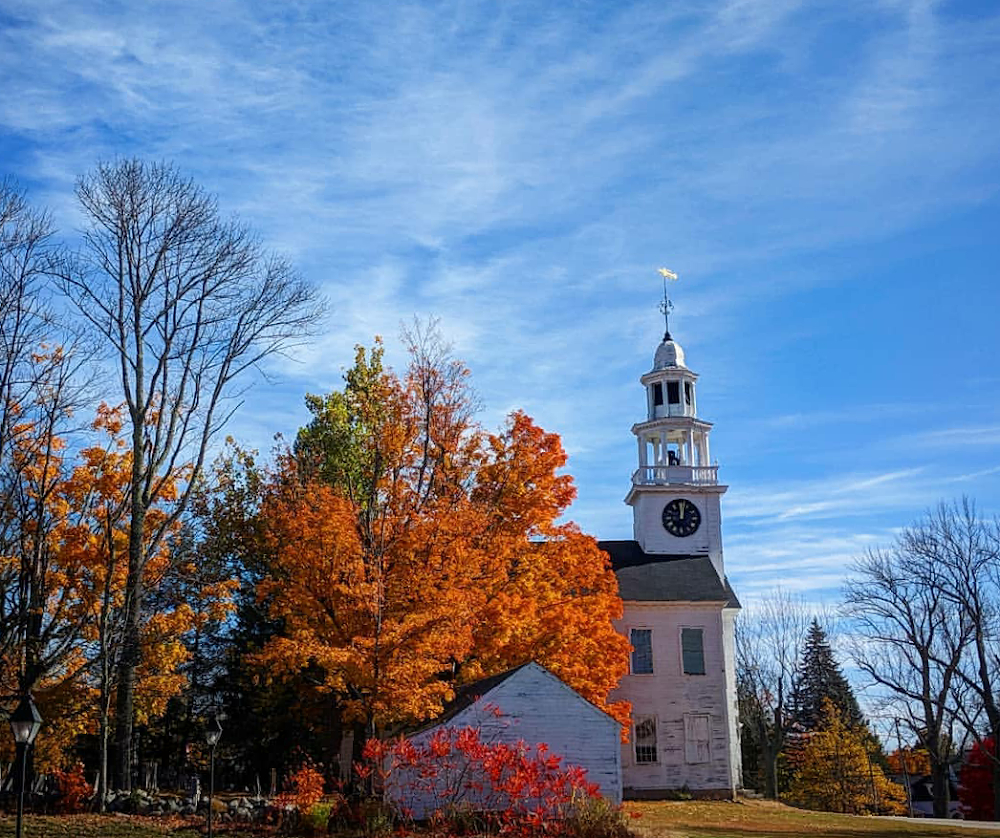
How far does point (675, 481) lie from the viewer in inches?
1785

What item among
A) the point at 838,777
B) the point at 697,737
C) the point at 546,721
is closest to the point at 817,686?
the point at 838,777

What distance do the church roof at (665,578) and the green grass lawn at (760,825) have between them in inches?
317

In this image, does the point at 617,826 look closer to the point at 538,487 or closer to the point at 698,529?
the point at 538,487

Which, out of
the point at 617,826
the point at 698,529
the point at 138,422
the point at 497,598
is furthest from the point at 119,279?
the point at 698,529

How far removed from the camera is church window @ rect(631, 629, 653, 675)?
41.3m

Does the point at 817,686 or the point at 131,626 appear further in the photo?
the point at 817,686

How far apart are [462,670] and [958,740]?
40.7 meters

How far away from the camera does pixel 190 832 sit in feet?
67.9

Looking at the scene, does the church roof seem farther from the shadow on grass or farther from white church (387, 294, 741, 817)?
the shadow on grass

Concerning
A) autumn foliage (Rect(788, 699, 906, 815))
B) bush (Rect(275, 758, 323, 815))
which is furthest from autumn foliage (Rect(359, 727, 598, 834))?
autumn foliage (Rect(788, 699, 906, 815))

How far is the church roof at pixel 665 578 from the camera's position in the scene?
137ft

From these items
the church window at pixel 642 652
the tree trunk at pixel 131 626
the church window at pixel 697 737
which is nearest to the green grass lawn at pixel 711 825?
the church window at pixel 697 737

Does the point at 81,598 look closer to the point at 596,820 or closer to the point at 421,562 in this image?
the point at 421,562

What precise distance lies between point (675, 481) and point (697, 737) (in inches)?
421
